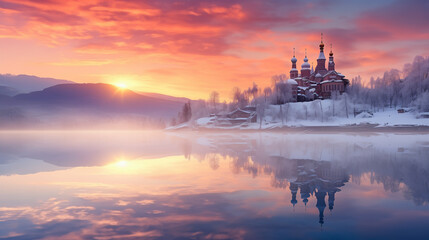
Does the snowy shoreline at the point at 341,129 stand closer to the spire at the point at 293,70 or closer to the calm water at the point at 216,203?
the spire at the point at 293,70

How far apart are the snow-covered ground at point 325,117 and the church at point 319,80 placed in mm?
7702

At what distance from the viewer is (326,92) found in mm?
125812

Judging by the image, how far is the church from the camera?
12456 centimetres

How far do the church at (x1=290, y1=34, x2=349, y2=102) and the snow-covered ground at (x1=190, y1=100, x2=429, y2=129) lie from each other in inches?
303

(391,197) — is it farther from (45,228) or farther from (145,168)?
(145,168)

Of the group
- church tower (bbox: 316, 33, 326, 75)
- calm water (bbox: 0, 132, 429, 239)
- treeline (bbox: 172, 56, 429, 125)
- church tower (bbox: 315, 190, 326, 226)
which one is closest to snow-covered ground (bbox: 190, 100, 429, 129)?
treeline (bbox: 172, 56, 429, 125)

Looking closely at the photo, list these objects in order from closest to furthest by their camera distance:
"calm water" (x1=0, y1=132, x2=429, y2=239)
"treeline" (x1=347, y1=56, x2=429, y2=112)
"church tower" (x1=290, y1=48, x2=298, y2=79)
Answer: "calm water" (x1=0, y1=132, x2=429, y2=239)
"treeline" (x1=347, y1=56, x2=429, y2=112)
"church tower" (x1=290, y1=48, x2=298, y2=79)

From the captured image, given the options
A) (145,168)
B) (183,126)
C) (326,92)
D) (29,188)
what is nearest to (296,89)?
(326,92)

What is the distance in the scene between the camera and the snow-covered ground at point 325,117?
93.9 m

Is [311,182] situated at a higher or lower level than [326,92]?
lower

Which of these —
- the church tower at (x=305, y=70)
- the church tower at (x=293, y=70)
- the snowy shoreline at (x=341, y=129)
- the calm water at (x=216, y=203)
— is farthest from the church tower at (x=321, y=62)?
the calm water at (x=216, y=203)

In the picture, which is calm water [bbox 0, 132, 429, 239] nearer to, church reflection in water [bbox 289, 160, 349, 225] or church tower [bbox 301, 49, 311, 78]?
church reflection in water [bbox 289, 160, 349, 225]

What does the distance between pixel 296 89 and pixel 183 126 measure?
48.6 metres

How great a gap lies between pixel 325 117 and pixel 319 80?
26658mm
